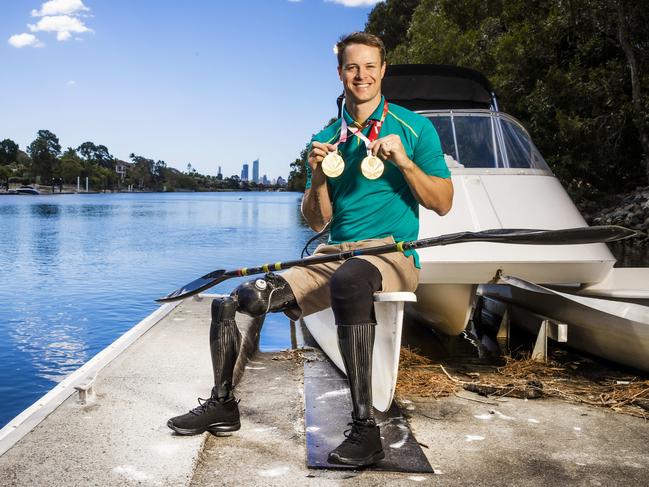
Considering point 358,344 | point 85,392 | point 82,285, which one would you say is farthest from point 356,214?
point 82,285

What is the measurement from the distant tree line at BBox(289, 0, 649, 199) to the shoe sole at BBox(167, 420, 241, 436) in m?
21.5

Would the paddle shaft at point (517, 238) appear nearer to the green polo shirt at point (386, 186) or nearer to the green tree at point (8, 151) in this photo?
the green polo shirt at point (386, 186)

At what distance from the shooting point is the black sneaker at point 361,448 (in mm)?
3428

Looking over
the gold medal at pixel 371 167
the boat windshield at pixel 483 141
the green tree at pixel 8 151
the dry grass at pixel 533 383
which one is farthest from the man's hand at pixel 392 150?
the green tree at pixel 8 151

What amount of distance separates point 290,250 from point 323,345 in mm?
19218

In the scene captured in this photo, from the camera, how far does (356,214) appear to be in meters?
3.86

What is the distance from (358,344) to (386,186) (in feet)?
2.99

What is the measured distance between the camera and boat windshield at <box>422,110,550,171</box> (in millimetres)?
6996

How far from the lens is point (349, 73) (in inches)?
149

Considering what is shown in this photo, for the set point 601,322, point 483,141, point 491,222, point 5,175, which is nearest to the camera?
point 601,322

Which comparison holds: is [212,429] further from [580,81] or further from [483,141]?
[580,81]

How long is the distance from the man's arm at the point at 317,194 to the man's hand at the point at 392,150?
1.12 feet

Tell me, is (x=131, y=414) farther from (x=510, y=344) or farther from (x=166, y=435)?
(x=510, y=344)

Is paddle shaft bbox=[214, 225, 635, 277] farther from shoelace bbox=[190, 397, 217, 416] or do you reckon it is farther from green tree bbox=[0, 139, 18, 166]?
green tree bbox=[0, 139, 18, 166]
